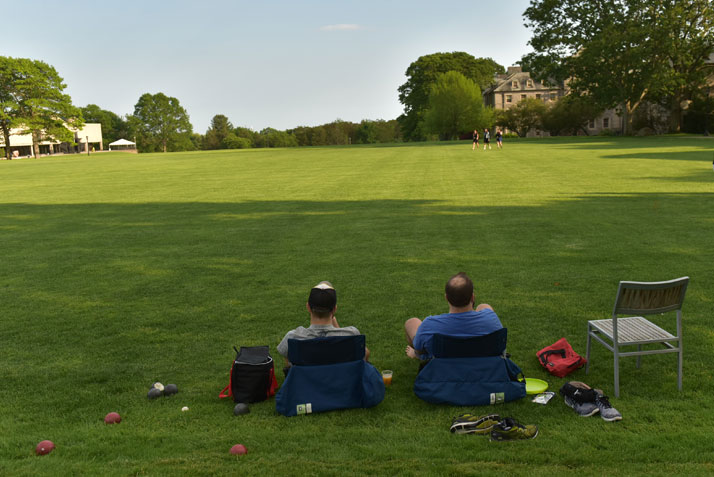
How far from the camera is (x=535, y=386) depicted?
513cm

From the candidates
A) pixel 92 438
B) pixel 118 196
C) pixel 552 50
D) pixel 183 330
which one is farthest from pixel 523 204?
pixel 552 50

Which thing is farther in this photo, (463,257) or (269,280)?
(463,257)

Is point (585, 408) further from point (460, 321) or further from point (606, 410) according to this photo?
point (460, 321)

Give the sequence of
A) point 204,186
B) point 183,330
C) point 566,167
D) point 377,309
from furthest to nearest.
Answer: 1. point 566,167
2. point 204,186
3. point 377,309
4. point 183,330

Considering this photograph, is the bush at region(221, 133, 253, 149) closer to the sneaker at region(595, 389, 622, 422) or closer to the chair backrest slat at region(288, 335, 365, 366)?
the chair backrest slat at region(288, 335, 365, 366)

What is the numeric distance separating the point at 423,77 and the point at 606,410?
107124 mm

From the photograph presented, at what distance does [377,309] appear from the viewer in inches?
305

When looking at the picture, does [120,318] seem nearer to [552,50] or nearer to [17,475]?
[17,475]

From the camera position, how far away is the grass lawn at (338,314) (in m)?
4.12

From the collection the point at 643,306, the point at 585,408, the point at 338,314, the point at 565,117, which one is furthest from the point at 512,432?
the point at 565,117

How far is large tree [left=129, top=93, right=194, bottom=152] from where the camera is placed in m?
140

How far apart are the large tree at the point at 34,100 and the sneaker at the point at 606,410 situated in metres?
87.4

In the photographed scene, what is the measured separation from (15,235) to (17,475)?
12.5 meters

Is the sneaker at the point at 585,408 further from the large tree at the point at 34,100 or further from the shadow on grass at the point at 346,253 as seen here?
the large tree at the point at 34,100
